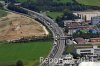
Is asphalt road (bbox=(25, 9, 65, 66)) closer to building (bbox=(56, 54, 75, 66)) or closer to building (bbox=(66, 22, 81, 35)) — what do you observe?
building (bbox=(56, 54, 75, 66))

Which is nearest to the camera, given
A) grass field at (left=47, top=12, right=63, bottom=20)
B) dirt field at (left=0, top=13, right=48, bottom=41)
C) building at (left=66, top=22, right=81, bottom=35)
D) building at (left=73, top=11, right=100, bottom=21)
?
dirt field at (left=0, top=13, right=48, bottom=41)

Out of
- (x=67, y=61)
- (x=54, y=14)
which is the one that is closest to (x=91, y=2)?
(x=54, y=14)

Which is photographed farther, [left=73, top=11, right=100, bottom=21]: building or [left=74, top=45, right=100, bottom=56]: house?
[left=73, top=11, right=100, bottom=21]: building

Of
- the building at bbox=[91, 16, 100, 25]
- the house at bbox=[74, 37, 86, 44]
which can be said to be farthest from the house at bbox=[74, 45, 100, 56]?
the building at bbox=[91, 16, 100, 25]

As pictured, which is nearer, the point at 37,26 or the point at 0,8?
the point at 37,26

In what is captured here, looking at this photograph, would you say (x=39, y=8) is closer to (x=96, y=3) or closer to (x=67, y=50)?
(x=96, y=3)

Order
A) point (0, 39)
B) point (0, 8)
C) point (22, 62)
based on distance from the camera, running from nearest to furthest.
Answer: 1. point (22, 62)
2. point (0, 39)
3. point (0, 8)

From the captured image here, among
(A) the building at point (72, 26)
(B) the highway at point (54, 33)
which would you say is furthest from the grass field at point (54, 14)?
(A) the building at point (72, 26)

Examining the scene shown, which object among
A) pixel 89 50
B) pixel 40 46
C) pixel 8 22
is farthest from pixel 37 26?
pixel 89 50
